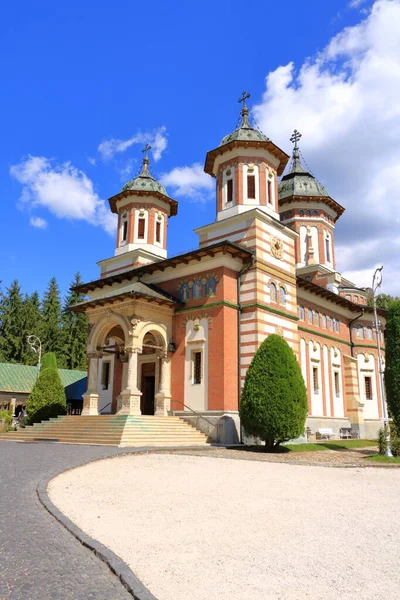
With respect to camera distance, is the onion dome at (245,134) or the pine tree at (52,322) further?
the pine tree at (52,322)

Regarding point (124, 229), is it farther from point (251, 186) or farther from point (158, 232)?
point (251, 186)

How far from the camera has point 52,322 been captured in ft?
180

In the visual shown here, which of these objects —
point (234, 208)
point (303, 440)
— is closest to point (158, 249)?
point (234, 208)

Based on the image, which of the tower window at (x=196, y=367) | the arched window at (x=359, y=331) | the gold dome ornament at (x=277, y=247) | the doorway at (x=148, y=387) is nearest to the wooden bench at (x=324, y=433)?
the tower window at (x=196, y=367)

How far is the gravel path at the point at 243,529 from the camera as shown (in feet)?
14.0

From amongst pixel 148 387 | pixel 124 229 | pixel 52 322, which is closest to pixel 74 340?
pixel 52 322

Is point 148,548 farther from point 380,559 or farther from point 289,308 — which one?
point 289,308

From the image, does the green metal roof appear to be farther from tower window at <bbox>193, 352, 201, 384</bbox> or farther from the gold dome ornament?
the gold dome ornament

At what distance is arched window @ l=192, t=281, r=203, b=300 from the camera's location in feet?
76.8

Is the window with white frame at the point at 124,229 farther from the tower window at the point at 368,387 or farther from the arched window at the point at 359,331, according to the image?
the tower window at the point at 368,387

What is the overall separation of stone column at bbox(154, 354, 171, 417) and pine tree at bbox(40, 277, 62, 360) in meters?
31.5

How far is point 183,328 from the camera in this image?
77.7 feet

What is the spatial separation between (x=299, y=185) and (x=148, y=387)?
19.7 meters

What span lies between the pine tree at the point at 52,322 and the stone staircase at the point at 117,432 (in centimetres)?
3110
